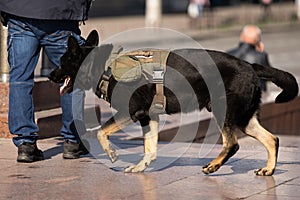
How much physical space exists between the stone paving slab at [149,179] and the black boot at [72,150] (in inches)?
2.4

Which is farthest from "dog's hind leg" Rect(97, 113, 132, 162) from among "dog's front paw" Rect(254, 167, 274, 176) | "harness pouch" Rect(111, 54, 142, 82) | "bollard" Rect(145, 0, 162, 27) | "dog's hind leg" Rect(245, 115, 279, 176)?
"bollard" Rect(145, 0, 162, 27)

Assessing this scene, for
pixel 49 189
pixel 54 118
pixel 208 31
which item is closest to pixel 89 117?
pixel 54 118

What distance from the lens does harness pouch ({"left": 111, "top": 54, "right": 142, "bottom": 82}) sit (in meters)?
6.95

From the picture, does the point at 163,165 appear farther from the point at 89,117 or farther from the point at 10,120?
the point at 89,117

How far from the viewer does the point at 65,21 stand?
7516mm

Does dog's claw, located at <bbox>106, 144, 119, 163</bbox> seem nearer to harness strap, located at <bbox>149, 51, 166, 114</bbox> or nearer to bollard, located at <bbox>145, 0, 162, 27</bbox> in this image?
harness strap, located at <bbox>149, 51, 166, 114</bbox>

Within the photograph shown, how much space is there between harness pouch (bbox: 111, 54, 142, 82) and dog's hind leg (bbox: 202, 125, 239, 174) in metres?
0.81

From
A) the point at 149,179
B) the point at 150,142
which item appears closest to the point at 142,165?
the point at 150,142

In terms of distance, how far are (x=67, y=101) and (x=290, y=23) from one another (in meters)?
34.0

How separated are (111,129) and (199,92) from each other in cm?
75

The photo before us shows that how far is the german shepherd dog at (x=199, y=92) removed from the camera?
22.8 ft

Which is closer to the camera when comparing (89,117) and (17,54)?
(17,54)

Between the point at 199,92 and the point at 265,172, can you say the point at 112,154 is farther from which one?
the point at 265,172

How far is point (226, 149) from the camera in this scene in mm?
7039
